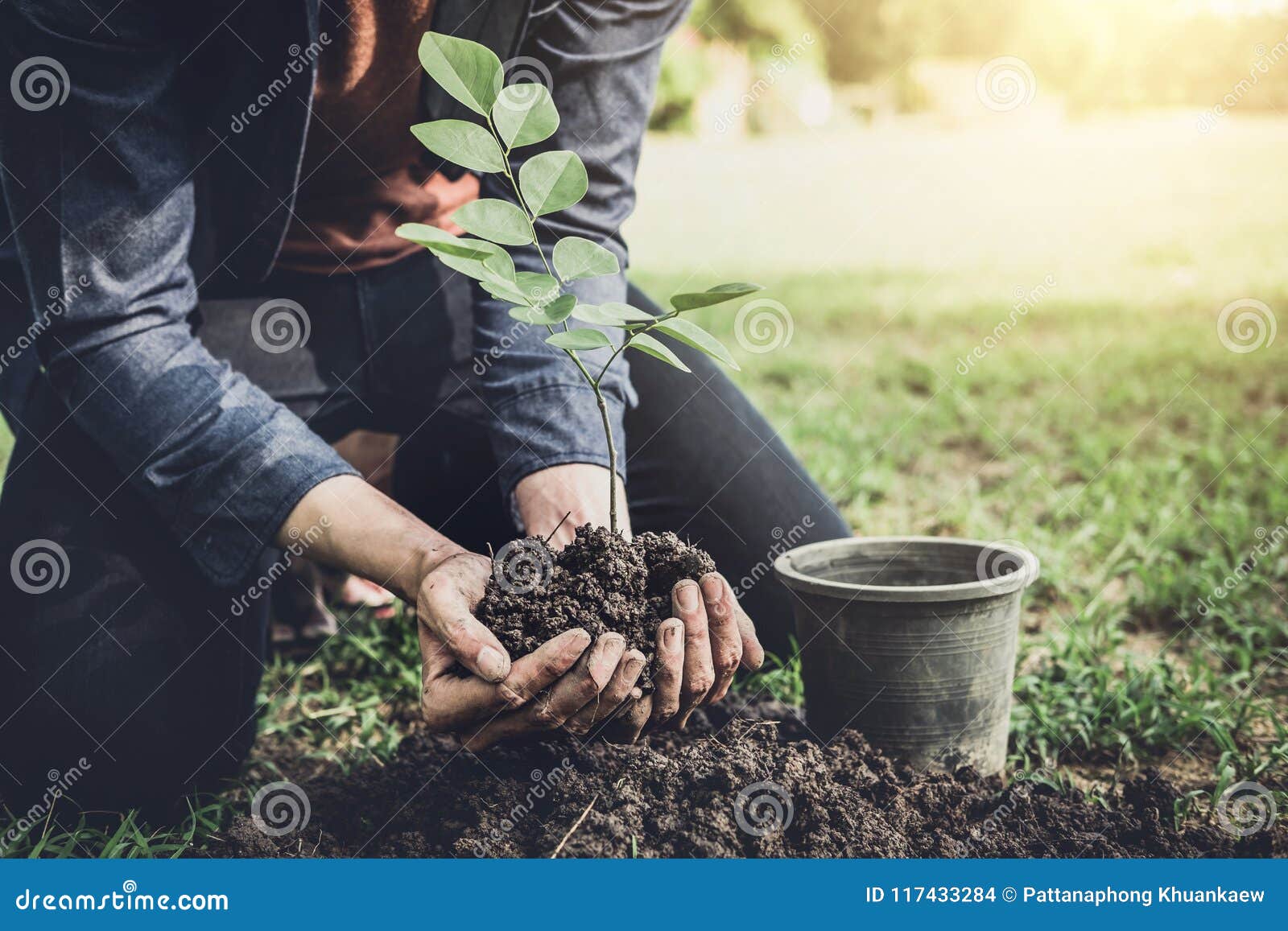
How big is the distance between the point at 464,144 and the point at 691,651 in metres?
0.71

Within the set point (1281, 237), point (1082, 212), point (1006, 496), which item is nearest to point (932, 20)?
point (1082, 212)

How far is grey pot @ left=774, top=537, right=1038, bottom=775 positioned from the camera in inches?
63.3

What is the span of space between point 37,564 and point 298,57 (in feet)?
3.15

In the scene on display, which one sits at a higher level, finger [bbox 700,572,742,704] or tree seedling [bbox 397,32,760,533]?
tree seedling [bbox 397,32,760,533]

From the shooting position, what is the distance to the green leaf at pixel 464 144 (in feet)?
A: 4.28

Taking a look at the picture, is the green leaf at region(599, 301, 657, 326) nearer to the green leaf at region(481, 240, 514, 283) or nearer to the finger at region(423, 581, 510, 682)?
the green leaf at region(481, 240, 514, 283)

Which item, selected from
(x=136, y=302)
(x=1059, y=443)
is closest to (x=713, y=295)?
(x=136, y=302)

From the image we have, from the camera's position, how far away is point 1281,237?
6656mm

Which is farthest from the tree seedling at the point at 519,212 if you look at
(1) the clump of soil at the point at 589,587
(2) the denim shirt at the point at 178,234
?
(2) the denim shirt at the point at 178,234

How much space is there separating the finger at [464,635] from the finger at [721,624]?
0.27 meters

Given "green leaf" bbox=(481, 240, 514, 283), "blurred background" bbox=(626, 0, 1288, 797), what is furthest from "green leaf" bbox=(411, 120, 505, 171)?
"blurred background" bbox=(626, 0, 1288, 797)

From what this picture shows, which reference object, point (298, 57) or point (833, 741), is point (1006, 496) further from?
point (298, 57)

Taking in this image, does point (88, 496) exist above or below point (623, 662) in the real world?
above

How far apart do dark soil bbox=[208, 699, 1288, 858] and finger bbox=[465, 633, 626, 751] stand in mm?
144
